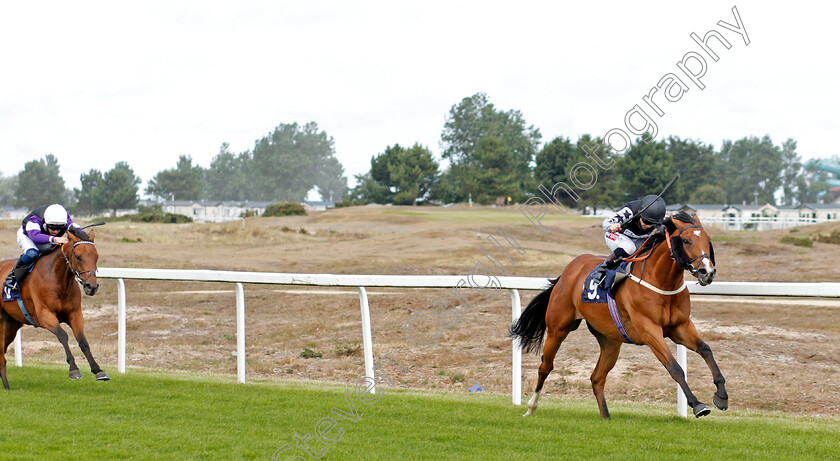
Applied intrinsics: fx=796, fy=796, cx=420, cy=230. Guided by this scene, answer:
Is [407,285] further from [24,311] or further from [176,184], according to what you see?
[176,184]

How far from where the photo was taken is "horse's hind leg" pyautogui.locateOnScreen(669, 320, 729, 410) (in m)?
4.74

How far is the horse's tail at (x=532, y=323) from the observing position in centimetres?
621

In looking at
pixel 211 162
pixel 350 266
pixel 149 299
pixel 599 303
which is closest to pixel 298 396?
pixel 599 303

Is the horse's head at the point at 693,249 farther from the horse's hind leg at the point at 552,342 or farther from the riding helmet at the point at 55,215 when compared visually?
the riding helmet at the point at 55,215

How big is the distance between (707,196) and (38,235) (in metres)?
69.6

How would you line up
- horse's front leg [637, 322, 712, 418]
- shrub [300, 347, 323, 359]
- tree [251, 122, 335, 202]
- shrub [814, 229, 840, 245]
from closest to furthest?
horse's front leg [637, 322, 712, 418]
shrub [300, 347, 323, 359]
shrub [814, 229, 840, 245]
tree [251, 122, 335, 202]

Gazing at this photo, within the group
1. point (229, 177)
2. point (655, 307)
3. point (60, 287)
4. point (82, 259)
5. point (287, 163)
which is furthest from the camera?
point (229, 177)

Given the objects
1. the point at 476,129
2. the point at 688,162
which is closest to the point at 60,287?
the point at 688,162

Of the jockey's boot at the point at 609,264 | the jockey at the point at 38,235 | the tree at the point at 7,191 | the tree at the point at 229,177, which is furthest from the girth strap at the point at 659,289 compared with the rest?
the tree at the point at 7,191

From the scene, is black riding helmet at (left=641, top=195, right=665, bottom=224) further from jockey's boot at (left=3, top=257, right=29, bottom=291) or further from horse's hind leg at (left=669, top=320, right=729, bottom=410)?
jockey's boot at (left=3, top=257, right=29, bottom=291)

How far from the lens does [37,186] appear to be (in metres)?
104

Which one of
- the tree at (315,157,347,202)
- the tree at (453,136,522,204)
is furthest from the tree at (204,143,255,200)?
the tree at (453,136,522,204)

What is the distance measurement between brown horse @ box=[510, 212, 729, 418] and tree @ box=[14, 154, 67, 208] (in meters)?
107

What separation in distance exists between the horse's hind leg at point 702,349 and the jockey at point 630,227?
2.14 feet
